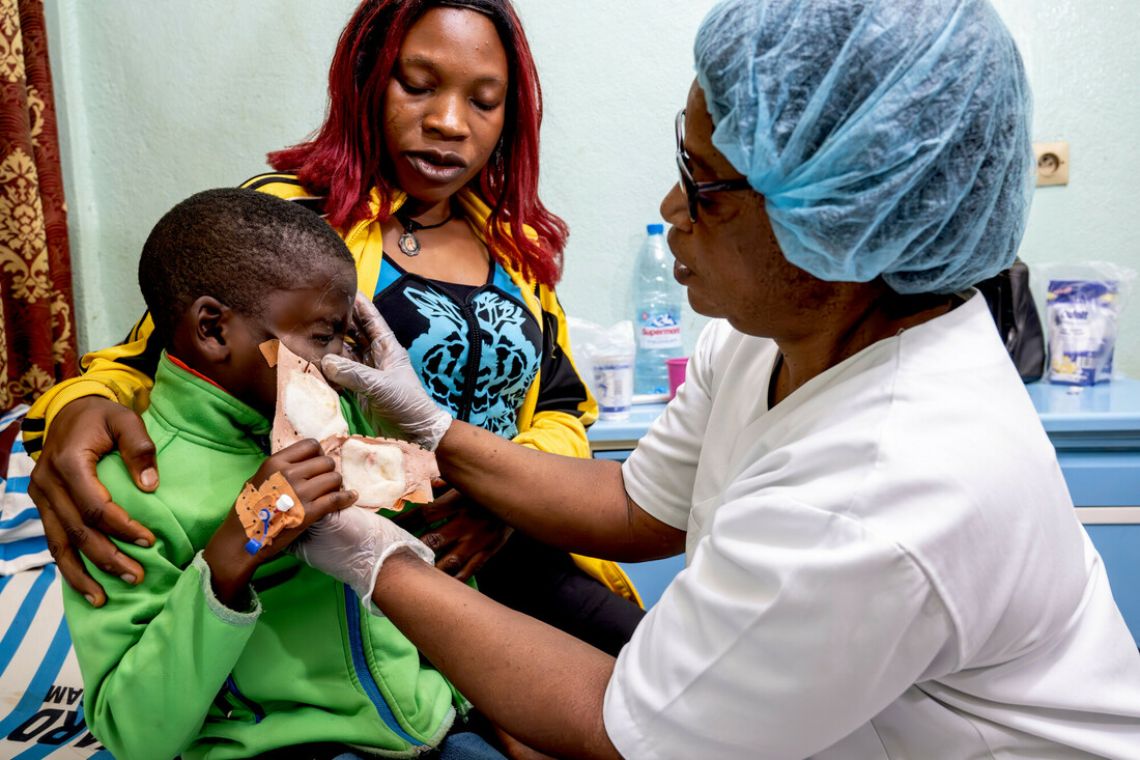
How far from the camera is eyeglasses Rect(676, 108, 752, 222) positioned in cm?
87

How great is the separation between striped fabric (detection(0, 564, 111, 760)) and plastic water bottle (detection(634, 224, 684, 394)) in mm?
1594

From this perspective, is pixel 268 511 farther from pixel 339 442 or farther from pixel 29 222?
pixel 29 222

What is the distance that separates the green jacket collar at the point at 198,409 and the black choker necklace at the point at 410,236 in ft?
1.54

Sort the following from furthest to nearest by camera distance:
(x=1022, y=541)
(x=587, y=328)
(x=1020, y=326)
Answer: (x=587, y=328) → (x=1020, y=326) → (x=1022, y=541)

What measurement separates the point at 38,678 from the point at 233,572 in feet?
3.22

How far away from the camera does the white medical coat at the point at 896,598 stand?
0.75 metres

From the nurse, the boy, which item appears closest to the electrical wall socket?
the nurse

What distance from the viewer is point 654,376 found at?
2512 mm

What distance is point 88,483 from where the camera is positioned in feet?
3.10

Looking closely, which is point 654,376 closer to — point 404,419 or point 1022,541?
point 404,419

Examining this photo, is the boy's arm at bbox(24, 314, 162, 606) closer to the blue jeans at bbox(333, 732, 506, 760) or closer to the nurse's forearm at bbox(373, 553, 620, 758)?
the nurse's forearm at bbox(373, 553, 620, 758)

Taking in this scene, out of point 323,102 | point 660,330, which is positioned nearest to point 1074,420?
point 660,330

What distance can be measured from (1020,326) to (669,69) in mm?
1231

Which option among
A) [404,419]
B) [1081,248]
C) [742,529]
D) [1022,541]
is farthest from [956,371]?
[1081,248]
